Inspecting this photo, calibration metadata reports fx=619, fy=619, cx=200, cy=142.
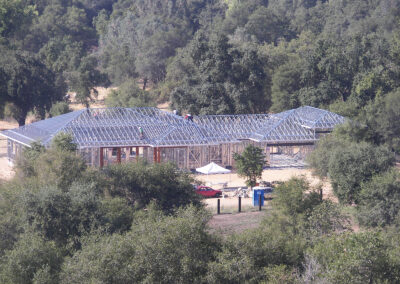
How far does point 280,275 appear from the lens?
14.1 m

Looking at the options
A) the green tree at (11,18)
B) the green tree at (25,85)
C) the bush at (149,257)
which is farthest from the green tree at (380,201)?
the green tree at (11,18)

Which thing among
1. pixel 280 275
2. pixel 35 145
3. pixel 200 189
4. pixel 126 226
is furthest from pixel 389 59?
pixel 280 275

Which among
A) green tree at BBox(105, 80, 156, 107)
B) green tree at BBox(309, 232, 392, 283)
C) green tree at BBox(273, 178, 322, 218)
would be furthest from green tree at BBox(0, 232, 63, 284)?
green tree at BBox(105, 80, 156, 107)

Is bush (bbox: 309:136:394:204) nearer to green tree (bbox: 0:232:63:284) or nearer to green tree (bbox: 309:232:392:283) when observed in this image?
green tree (bbox: 309:232:392:283)

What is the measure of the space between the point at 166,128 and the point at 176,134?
41.7 inches

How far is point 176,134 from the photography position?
37.3 m

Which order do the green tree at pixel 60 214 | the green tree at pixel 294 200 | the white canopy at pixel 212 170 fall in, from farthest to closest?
the white canopy at pixel 212 170 → the green tree at pixel 294 200 → the green tree at pixel 60 214

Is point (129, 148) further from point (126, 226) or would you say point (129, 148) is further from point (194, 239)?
point (194, 239)

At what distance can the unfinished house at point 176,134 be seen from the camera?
36.2 meters

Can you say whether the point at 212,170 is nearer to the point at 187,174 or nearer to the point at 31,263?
the point at 187,174

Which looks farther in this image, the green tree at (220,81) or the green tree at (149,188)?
the green tree at (220,81)

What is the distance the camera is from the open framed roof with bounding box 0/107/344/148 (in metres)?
36.3

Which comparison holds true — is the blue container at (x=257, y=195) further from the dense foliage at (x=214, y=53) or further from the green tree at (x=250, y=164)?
the dense foliage at (x=214, y=53)

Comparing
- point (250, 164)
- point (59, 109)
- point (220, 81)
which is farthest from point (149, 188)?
point (59, 109)
